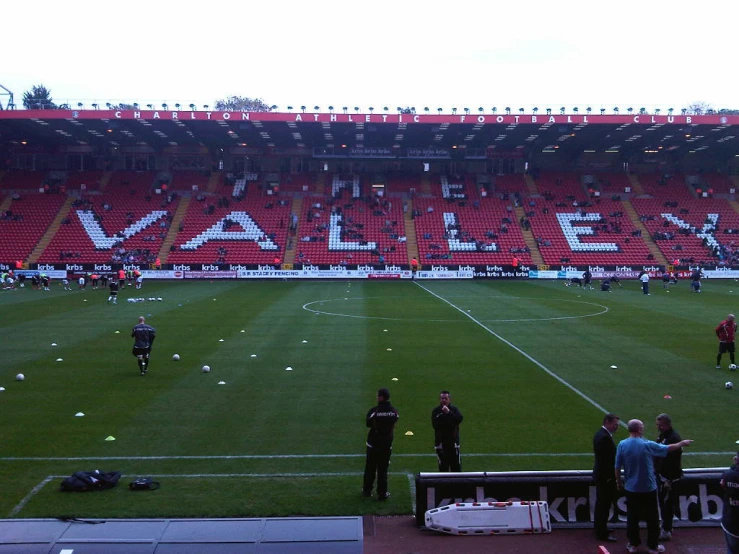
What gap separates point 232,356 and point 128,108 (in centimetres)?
4132

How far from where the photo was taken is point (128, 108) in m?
56.1

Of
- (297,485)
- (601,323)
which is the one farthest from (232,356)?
(601,323)

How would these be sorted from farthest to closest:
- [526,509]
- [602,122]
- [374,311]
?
[602,122]
[374,311]
[526,509]

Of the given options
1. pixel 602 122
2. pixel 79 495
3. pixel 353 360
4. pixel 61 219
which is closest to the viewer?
pixel 79 495

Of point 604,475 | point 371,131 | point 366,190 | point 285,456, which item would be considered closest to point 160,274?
point 371,131

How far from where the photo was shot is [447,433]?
1016 centimetres

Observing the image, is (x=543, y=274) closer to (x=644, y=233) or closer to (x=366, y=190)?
(x=644, y=233)

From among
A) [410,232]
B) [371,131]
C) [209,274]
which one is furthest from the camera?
[410,232]

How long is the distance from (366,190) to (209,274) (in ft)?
64.6

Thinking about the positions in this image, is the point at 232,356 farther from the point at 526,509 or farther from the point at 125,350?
the point at 526,509

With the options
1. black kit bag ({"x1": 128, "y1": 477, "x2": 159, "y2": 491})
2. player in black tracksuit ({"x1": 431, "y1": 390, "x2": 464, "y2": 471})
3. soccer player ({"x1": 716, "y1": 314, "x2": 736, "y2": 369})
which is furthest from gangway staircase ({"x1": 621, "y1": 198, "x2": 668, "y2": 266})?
black kit bag ({"x1": 128, "y1": 477, "x2": 159, "y2": 491})

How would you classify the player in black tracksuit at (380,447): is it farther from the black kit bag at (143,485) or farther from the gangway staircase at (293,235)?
the gangway staircase at (293,235)

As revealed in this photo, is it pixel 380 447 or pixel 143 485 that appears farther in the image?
→ pixel 143 485

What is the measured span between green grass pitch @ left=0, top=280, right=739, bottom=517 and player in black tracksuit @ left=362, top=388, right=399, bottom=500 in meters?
0.30
